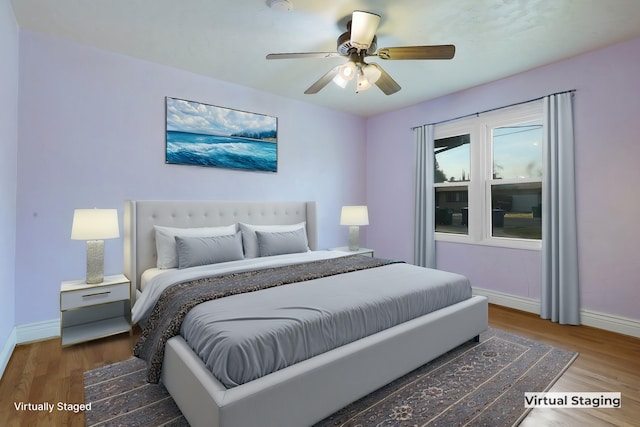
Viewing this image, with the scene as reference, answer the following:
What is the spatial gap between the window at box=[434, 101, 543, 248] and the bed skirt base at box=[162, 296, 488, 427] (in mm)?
2089

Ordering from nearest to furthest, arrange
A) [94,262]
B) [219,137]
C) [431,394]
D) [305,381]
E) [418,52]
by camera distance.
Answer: [305,381] < [431,394] < [418,52] < [94,262] < [219,137]

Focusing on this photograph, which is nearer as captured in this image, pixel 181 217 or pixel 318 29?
pixel 318 29

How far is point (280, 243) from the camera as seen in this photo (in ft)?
11.1

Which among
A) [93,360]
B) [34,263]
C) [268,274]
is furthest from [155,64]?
[93,360]

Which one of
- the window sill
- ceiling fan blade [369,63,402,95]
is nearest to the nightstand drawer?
ceiling fan blade [369,63,402,95]

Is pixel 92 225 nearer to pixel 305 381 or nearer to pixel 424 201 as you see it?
pixel 305 381

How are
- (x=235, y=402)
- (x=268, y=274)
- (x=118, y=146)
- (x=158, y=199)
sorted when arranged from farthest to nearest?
(x=158, y=199), (x=118, y=146), (x=268, y=274), (x=235, y=402)

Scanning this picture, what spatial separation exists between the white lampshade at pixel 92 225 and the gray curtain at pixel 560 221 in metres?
4.09

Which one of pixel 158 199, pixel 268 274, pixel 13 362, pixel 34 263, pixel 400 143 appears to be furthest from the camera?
pixel 400 143

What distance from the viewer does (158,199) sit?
10.6 feet

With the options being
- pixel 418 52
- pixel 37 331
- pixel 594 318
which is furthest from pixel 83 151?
pixel 594 318

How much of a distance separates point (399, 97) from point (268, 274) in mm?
2986

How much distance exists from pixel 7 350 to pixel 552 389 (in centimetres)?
376

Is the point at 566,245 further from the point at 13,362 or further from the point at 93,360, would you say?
the point at 13,362
